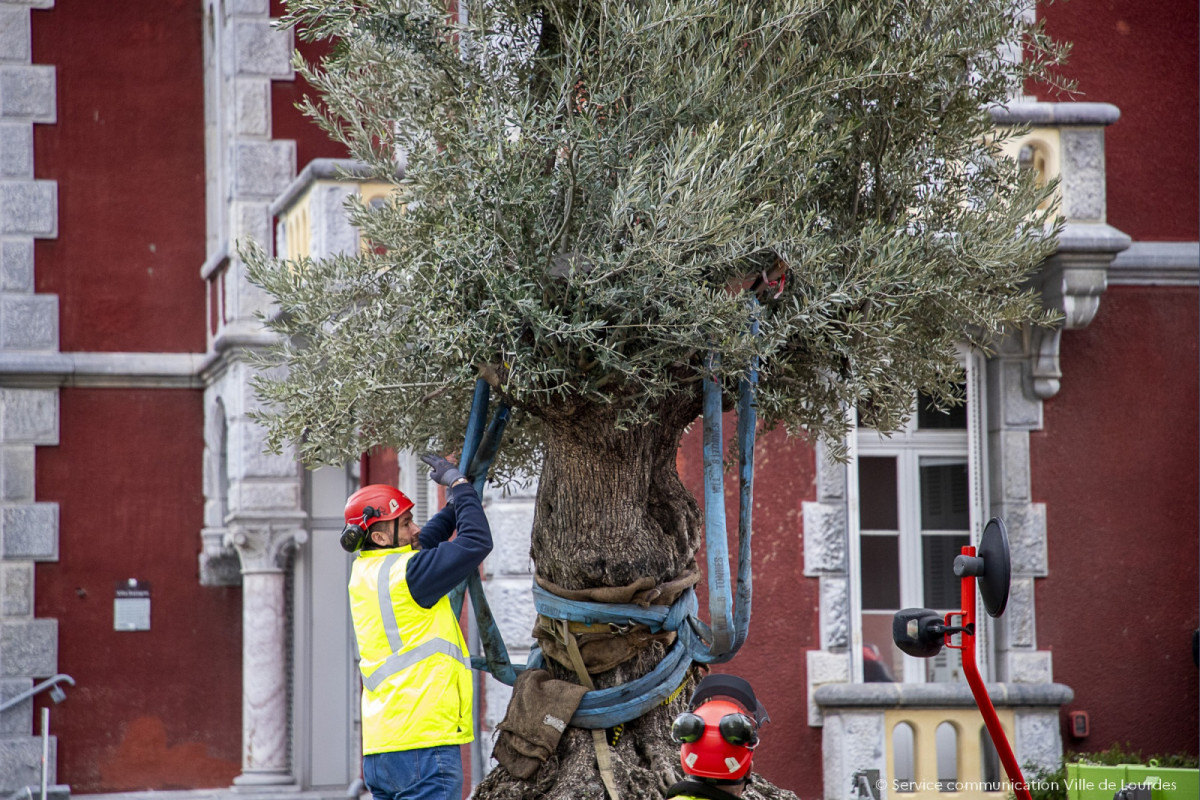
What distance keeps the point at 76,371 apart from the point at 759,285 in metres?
10.0

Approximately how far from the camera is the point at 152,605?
1334cm

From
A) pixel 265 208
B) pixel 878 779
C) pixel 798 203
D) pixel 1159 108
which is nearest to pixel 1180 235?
pixel 1159 108

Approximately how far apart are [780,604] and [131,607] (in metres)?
6.91

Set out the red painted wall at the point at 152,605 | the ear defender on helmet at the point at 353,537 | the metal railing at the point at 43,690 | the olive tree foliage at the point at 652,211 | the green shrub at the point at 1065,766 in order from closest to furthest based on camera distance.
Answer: the olive tree foliage at the point at 652,211 → the ear defender on helmet at the point at 353,537 → the green shrub at the point at 1065,766 → the metal railing at the point at 43,690 → the red painted wall at the point at 152,605

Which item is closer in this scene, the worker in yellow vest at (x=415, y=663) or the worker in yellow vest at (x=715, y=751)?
the worker in yellow vest at (x=715, y=751)

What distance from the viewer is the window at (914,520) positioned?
892 cm

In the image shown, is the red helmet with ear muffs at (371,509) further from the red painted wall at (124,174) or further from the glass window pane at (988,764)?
the red painted wall at (124,174)

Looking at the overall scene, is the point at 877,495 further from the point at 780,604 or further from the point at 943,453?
the point at 780,604

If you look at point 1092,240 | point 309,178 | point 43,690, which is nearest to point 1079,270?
point 1092,240

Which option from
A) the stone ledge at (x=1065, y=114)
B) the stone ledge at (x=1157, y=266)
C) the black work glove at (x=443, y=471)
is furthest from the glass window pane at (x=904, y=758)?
the black work glove at (x=443, y=471)

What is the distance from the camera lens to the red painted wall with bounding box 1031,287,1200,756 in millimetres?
8922

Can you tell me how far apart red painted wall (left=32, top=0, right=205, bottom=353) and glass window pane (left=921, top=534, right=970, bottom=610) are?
732 cm

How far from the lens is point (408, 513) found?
524 cm

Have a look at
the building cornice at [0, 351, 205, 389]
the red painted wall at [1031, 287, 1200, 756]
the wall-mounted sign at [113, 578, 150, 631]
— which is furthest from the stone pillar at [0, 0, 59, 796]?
the red painted wall at [1031, 287, 1200, 756]
